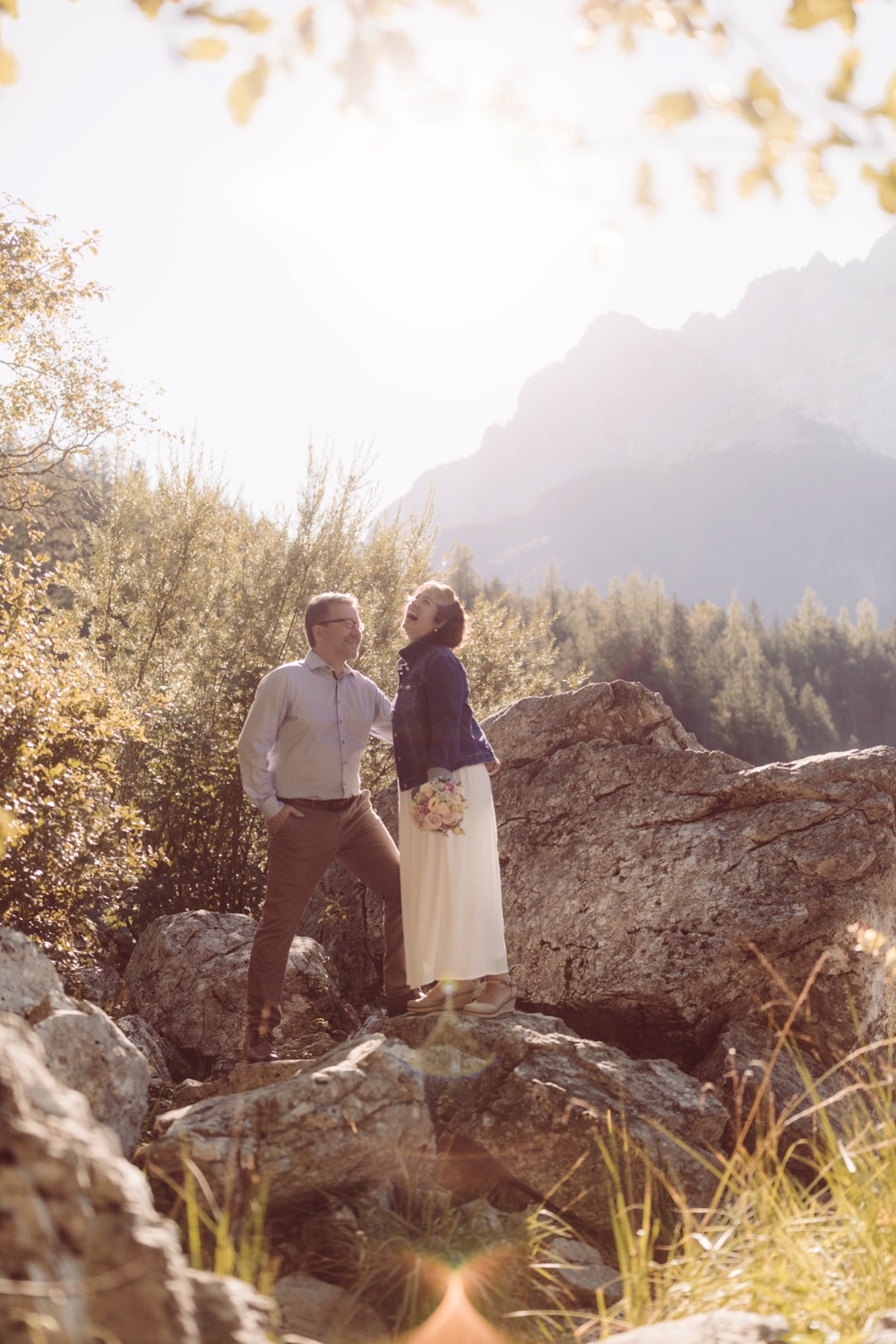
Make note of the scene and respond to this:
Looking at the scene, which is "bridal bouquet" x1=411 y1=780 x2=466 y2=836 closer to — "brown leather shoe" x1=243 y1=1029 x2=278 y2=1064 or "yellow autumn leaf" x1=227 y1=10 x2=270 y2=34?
"brown leather shoe" x1=243 y1=1029 x2=278 y2=1064

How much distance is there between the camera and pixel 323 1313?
9.48ft

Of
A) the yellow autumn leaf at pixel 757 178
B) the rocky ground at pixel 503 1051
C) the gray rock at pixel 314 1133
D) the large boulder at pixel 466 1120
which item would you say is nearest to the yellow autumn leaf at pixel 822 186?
the yellow autumn leaf at pixel 757 178

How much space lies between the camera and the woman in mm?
4988

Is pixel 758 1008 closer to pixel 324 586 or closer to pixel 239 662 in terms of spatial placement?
pixel 239 662

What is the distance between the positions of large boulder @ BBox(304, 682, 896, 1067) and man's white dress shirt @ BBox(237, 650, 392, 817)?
1.90 metres

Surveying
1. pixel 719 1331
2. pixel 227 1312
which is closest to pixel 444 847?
pixel 719 1331

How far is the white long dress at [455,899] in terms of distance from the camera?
196 inches


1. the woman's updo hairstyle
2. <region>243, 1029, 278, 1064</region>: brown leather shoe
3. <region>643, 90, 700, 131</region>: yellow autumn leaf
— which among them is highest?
<region>643, 90, 700, 131</region>: yellow autumn leaf

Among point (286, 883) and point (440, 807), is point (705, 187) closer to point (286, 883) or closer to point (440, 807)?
point (440, 807)

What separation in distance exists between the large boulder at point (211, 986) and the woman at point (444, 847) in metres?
1.70

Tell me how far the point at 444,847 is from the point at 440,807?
244 mm

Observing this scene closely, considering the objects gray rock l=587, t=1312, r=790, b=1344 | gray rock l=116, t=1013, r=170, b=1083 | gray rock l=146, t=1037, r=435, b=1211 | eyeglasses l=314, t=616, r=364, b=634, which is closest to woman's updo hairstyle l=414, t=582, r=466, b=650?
eyeglasses l=314, t=616, r=364, b=634

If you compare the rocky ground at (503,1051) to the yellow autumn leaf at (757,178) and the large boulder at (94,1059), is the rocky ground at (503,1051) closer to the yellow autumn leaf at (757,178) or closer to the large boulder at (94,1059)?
the large boulder at (94,1059)

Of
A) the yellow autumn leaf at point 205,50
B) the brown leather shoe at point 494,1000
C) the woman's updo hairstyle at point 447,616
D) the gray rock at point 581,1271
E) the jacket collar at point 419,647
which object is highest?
the yellow autumn leaf at point 205,50
